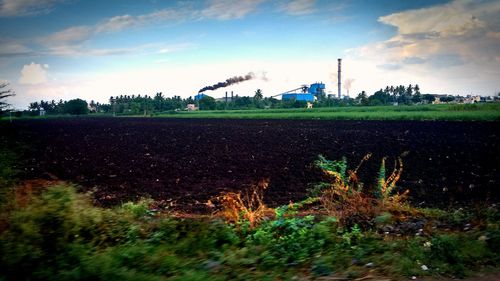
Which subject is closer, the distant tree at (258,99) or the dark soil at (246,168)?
the dark soil at (246,168)

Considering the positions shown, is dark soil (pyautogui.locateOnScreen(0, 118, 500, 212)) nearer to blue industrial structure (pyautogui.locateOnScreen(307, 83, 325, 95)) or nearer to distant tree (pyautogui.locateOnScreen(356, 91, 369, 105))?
distant tree (pyautogui.locateOnScreen(356, 91, 369, 105))

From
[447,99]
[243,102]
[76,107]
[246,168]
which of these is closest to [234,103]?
[243,102]

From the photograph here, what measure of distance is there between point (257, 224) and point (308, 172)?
7447 mm

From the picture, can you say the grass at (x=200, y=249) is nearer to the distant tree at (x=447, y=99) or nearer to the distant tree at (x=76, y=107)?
the distant tree at (x=76, y=107)

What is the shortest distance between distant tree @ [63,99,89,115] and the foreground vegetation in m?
119

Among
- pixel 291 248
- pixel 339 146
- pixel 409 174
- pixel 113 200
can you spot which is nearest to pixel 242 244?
pixel 291 248

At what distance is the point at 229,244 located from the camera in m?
5.61

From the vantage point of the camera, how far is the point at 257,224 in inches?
259

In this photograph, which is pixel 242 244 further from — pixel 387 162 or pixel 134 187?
pixel 387 162

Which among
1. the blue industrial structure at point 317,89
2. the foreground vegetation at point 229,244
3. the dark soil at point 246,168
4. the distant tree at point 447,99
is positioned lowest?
the dark soil at point 246,168

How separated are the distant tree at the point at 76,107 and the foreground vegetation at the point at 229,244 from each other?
119m

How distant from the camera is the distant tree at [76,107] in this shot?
369 feet

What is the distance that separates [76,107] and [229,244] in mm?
121370

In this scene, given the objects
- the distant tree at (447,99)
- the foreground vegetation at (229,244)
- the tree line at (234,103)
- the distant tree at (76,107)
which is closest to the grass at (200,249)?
the foreground vegetation at (229,244)
